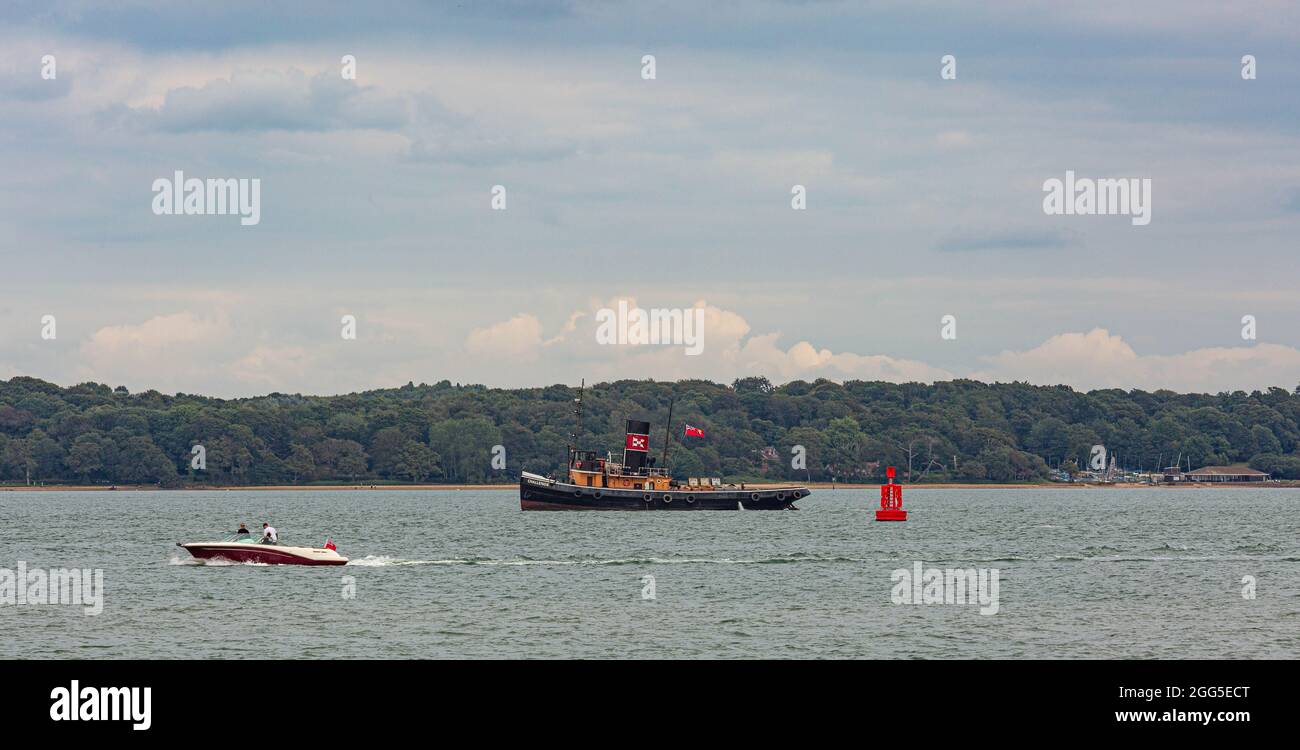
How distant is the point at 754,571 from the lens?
230ft

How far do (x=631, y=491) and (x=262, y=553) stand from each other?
70.0 metres

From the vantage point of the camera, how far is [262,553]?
67562mm

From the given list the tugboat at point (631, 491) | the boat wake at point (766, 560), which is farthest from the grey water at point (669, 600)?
the tugboat at point (631, 491)

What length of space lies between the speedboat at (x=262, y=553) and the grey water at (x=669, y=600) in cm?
51

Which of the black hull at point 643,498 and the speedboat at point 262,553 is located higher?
the speedboat at point 262,553

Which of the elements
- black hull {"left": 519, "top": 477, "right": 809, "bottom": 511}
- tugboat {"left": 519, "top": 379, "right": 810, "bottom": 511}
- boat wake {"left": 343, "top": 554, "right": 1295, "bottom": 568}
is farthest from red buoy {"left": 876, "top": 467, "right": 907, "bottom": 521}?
boat wake {"left": 343, "top": 554, "right": 1295, "bottom": 568}

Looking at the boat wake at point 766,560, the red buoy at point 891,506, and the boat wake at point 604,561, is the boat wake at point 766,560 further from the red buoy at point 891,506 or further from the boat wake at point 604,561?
the red buoy at point 891,506

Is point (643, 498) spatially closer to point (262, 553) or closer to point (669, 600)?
point (262, 553)

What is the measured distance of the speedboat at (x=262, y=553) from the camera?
222ft

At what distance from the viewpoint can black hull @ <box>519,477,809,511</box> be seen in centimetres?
13525

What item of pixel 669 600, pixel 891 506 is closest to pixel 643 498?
pixel 891 506

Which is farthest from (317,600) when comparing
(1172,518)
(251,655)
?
(1172,518)

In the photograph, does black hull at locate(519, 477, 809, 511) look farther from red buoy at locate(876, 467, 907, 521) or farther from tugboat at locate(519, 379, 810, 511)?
red buoy at locate(876, 467, 907, 521)
